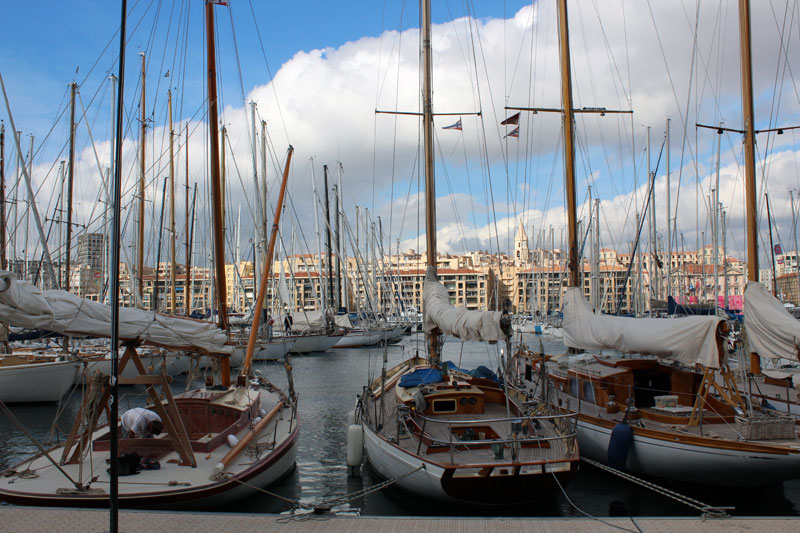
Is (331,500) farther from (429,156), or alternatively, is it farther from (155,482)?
(429,156)

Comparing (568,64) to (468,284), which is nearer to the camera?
(568,64)

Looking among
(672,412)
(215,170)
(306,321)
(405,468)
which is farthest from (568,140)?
(306,321)

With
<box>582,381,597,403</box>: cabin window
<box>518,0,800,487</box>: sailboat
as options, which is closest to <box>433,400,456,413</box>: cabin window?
<box>518,0,800,487</box>: sailboat

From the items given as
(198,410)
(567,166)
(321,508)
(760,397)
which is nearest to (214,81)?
(198,410)

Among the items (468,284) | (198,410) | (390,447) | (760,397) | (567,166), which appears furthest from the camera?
(468,284)

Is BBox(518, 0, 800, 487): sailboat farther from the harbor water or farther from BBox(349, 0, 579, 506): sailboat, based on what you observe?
BBox(349, 0, 579, 506): sailboat

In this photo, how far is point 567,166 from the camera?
17.2 m

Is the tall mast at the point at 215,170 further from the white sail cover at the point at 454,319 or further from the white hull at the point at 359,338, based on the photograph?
the white hull at the point at 359,338

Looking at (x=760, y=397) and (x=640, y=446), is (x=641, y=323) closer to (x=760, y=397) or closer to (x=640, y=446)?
(x=640, y=446)

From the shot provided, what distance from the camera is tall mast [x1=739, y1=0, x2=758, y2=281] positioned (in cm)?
1659

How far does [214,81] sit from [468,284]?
156325 mm

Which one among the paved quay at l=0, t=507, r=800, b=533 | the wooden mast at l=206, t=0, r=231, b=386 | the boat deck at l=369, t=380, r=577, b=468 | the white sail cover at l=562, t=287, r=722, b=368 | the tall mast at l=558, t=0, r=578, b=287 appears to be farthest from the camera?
the tall mast at l=558, t=0, r=578, b=287

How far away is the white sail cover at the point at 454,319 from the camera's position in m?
12.1

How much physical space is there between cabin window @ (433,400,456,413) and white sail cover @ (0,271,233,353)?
5081 mm
